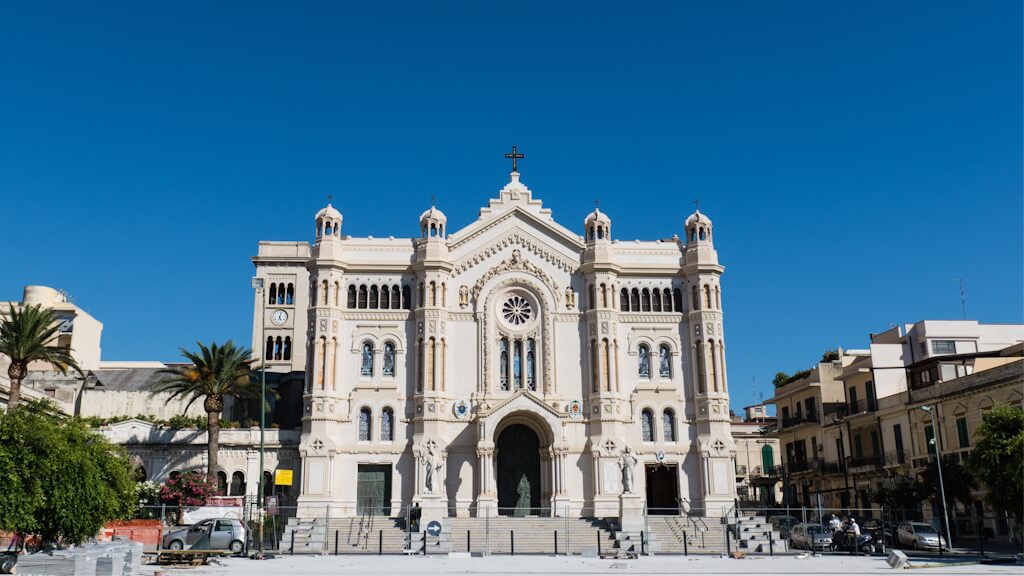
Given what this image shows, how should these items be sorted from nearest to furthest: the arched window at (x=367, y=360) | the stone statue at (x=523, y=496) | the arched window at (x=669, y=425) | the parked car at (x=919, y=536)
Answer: the parked car at (x=919, y=536) → the stone statue at (x=523, y=496) → the arched window at (x=669, y=425) → the arched window at (x=367, y=360)

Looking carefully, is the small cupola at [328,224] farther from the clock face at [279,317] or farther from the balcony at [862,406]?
the balcony at [862,406]

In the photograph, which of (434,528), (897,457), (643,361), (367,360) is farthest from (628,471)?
(897,457)

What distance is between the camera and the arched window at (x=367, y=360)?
52.7 metres

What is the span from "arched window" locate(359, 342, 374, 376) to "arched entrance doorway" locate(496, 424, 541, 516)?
864cm

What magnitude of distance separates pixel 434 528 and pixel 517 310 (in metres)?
15.2

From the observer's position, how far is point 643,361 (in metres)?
53.9

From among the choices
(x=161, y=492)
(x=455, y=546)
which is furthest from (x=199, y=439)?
(x=455, y=546)

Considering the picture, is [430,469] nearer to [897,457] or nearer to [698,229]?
[698,229]

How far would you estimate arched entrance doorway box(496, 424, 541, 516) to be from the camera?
51.3 m

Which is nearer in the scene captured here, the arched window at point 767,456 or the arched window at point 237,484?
the arched window at point 237,484

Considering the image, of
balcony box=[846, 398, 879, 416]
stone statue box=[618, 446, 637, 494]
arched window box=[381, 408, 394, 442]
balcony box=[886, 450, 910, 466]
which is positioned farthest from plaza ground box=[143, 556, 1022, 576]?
balcony box=[846, 398, 879, 416]

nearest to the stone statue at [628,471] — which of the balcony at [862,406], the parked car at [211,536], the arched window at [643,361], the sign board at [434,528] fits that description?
the arched window at [643,361]

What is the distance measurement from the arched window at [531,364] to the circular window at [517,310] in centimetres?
141

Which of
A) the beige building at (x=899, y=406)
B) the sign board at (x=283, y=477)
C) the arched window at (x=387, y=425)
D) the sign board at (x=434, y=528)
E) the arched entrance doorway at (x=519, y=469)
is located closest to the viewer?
the sign board at (x=434, y=528)
